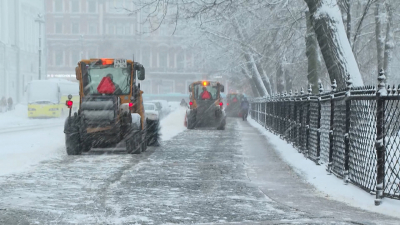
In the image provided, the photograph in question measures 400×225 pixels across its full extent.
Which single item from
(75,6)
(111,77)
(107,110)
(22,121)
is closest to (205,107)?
(22,121)

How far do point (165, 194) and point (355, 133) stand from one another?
3052 mm

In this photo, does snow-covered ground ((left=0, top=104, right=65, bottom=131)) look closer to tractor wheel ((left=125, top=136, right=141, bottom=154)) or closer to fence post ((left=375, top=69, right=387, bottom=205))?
tractor wheel ((left=125, top=136, right=141, bottom=154))

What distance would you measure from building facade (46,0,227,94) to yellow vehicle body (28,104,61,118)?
6069 centimetres

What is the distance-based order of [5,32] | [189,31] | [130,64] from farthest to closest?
[5,32] < [189,31] < [130,64]

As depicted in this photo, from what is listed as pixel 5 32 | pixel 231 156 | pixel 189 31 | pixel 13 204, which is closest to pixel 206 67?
pixel 189 31

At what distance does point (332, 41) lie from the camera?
1750 centimetres

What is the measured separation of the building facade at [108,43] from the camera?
110 m

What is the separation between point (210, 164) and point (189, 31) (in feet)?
121

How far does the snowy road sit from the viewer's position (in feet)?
25.5

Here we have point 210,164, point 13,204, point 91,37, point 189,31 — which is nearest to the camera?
point 13,204

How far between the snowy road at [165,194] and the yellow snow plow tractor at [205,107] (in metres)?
16.1

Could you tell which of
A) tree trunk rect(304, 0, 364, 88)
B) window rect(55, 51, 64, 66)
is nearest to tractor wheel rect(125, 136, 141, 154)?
tree trunk rect(304, 0, 364, 88)

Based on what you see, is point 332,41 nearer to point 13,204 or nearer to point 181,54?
point 13,204

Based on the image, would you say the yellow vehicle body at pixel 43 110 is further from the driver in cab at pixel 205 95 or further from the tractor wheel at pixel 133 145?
the tractor wheel at pixel 133 145
